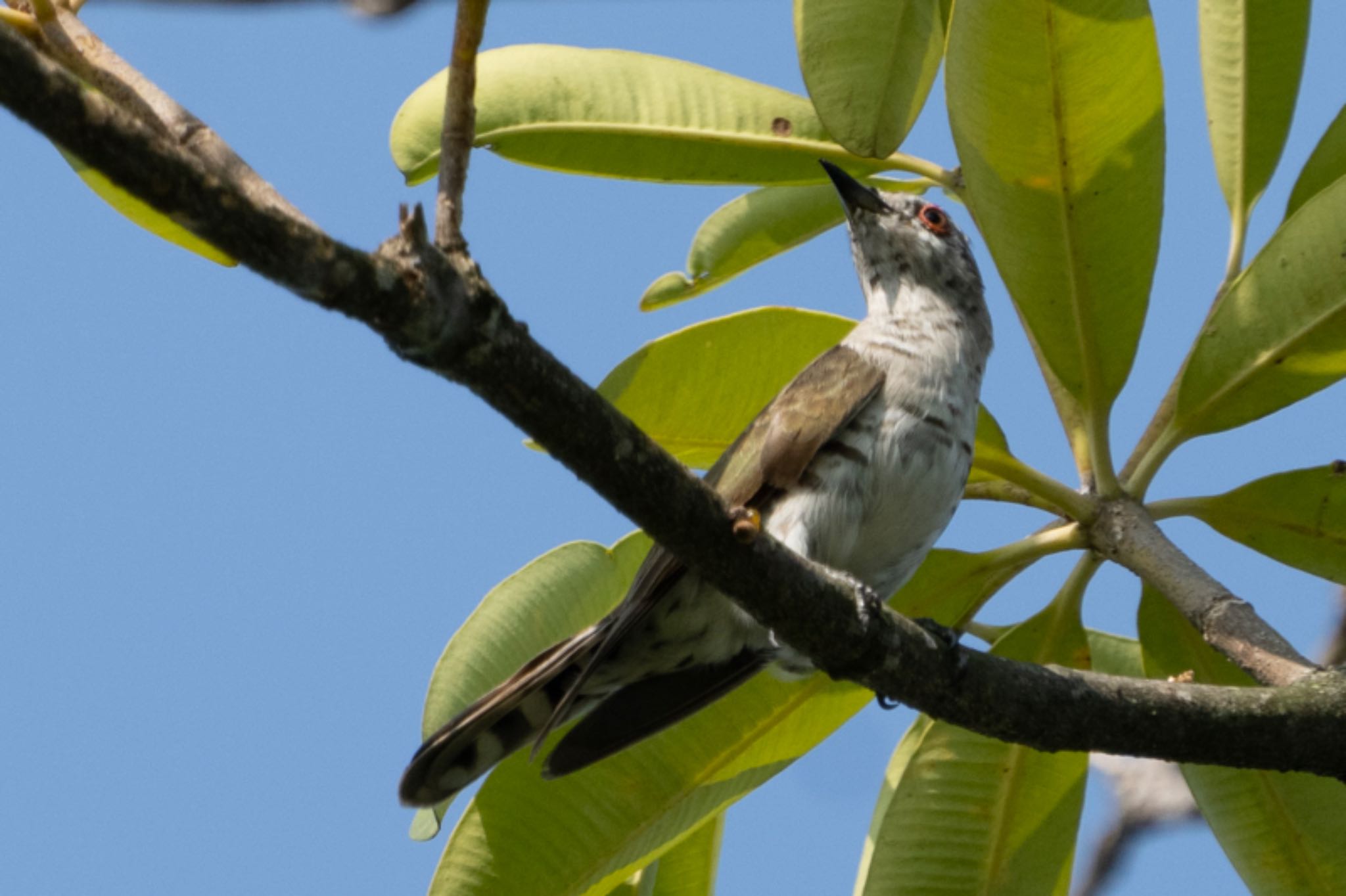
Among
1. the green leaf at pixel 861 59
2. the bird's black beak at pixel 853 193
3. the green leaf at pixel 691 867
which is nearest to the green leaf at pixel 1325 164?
the green leaf at pixel 861 59

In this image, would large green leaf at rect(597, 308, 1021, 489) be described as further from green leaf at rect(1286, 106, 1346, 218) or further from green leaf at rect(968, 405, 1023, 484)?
green leaf at rect(1286, 106, 1346, 218)

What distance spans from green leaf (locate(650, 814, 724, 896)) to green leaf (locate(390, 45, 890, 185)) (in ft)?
5.97

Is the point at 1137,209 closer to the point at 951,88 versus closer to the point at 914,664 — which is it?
the point at 951,88

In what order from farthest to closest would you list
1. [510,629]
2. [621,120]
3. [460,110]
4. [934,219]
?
1. [934,219]
2. [621,120]
3. [510,629]
4. [460,110]

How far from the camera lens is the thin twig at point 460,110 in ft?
6.91

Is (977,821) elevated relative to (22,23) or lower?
lower

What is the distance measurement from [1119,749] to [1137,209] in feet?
4.16

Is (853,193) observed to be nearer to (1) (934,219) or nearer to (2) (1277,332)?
(1) (934,219)

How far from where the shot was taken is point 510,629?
12.3 ft

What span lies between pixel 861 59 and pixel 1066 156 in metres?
0.54

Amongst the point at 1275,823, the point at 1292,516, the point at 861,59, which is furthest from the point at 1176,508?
the point at 861,59

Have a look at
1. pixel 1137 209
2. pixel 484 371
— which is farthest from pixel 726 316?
pixel 484 371

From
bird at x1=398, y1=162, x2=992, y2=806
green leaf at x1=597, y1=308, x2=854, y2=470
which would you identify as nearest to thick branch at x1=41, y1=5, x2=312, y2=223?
green leaf at x1=597, y1=308, x2=854, y2=470

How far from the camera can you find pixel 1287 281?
319 centimetres
